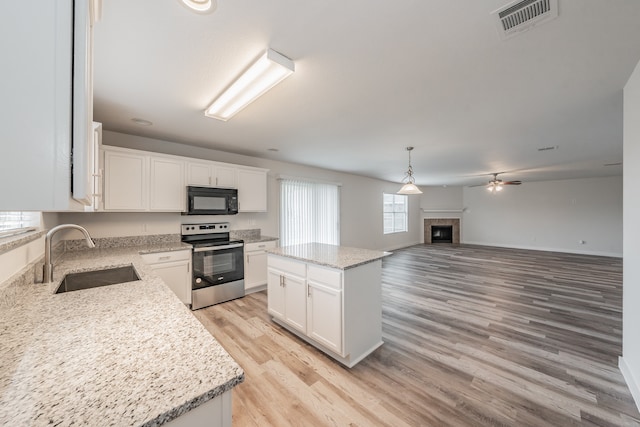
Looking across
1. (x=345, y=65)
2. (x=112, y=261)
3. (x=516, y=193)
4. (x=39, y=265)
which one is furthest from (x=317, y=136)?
(x=516, y=193)

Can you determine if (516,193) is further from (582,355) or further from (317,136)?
(317,136)

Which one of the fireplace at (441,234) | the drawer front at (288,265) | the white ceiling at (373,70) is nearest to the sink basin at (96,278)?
the drawer front at (288,265)

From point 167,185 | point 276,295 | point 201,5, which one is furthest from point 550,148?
point 167,185

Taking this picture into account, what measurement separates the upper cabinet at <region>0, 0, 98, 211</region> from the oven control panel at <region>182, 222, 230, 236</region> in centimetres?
359

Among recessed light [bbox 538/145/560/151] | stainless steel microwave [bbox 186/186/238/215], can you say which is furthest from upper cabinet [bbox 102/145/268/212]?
recessed light [bbox 538/145/560/151]

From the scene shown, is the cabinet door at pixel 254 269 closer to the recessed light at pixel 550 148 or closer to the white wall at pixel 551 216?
the recessed light at pixel 550 148

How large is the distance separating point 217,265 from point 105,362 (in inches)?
111

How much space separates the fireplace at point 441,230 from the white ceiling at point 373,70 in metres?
6.46

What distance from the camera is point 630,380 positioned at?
6.20 feet

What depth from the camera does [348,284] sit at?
7.03 feet

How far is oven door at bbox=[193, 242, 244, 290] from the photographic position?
10.8ft

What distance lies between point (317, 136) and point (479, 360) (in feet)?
9.81

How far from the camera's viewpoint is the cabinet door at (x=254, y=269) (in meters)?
3.81

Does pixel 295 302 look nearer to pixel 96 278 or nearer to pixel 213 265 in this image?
pixel 213 265
